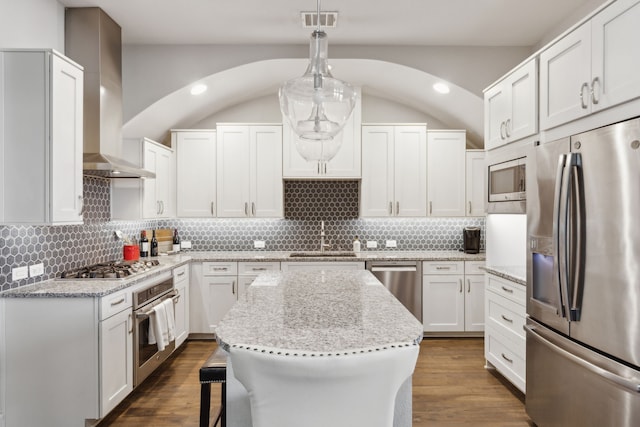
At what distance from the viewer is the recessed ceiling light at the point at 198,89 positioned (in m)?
4.17

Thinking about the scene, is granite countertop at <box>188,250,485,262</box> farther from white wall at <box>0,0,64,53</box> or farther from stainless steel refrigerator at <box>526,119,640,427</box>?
white wall at <box>0,0,64,53</box>

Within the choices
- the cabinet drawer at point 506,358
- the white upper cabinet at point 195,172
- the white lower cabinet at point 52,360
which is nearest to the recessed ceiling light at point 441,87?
the cabinet drawer at point 506,358

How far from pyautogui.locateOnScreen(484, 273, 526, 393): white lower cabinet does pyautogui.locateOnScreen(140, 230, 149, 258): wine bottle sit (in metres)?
3.43

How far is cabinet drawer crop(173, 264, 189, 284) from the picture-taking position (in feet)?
13.0

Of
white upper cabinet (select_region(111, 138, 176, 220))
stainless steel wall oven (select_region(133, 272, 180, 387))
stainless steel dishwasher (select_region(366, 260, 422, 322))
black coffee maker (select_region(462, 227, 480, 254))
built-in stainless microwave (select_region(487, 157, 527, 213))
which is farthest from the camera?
black coffee maker (select_region(462, 227, 480, 254))

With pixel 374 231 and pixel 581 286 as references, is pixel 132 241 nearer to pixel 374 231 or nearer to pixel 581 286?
pixel 374 231

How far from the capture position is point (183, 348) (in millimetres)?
4266

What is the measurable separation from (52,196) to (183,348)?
2374 mm

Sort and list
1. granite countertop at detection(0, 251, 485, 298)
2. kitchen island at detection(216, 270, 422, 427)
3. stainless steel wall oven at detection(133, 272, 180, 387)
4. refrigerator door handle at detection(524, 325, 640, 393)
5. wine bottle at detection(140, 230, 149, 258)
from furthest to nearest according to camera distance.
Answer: wine bottle at detection(140, 230, 149, 258)
stainless steel wall oven at detection(133, 272, 180, 387)
granite countertop at detection(0, 251, 485, 298)
refrigerator door handle at detection(524, 325, 640, 393)
kitchen island at detection(216, 270, 422, 427)

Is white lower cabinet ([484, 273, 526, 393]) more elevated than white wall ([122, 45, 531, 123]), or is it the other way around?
white wall ([122, 45, 531, 123])

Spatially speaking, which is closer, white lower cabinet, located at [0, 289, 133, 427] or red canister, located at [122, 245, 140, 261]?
white lower cabinet, located at [0, 289, 133, 427]

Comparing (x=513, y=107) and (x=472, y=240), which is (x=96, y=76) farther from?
(x=472, y=240)

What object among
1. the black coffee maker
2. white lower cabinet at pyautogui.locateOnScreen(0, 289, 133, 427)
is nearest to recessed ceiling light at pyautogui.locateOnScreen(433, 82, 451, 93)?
the black coffee maker

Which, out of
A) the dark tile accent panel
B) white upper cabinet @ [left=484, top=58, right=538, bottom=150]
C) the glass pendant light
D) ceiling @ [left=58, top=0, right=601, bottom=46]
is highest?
ceiling @ [left=58, top=0, right=601, bottom=46]
